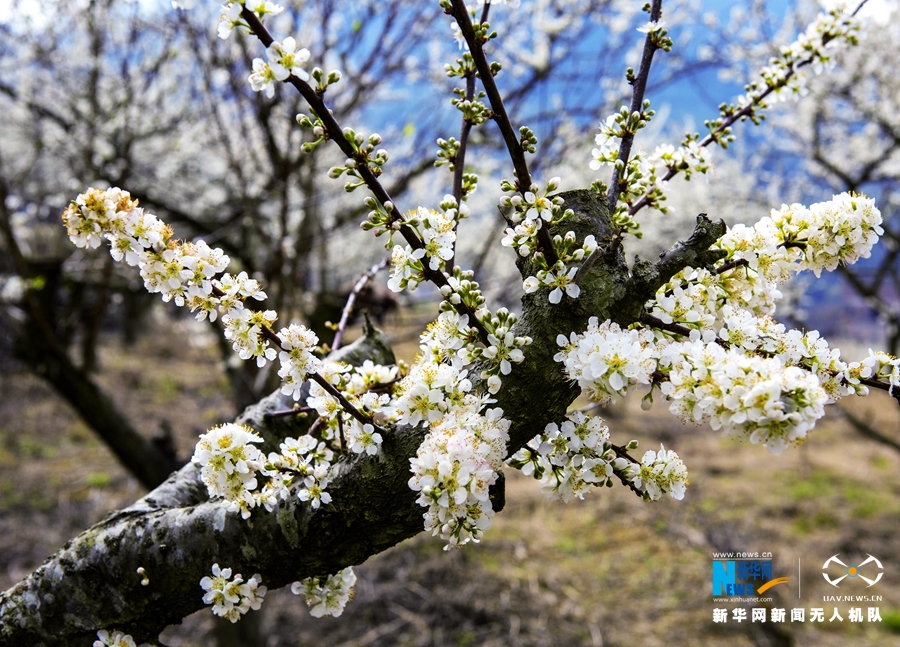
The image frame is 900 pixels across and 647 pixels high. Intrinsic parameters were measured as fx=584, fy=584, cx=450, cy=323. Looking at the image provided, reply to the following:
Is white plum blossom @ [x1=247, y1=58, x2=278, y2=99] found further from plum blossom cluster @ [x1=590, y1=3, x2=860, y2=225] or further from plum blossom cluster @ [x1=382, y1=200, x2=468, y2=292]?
plum blossom cluster @ [x1=590, y1=3, x2=860, y2=225]

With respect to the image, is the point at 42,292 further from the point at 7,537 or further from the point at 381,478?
the point at 381,478

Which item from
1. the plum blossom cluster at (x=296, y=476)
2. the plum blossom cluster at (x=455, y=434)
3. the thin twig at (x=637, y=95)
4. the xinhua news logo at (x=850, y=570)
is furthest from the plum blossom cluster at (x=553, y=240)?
the xinhua news logo at (x=850, y=570)

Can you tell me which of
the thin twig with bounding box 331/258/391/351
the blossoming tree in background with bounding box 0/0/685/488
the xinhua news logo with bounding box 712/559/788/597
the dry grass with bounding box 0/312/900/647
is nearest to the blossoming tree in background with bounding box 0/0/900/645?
the thin twig with bounding box 331/258/391/351

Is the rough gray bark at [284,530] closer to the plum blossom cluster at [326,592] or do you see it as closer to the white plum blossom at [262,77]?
the plum blossom cluster at [326,592]

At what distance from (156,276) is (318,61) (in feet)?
10.6

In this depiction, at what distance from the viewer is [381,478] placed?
1.08 meters

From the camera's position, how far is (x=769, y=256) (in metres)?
1.10

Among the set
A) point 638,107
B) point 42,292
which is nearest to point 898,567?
point 638,107

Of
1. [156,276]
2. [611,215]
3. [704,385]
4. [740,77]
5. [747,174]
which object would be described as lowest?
[704,385]

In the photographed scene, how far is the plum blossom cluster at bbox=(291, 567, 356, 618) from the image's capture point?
1287 millimetres

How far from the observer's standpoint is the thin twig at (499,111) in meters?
0.97

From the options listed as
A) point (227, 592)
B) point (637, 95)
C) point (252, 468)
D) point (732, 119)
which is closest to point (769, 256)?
point (637, 95)

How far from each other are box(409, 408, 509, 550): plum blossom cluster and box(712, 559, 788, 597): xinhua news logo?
369cm

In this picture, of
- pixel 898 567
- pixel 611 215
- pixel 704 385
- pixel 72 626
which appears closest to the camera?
pixel 704 385
